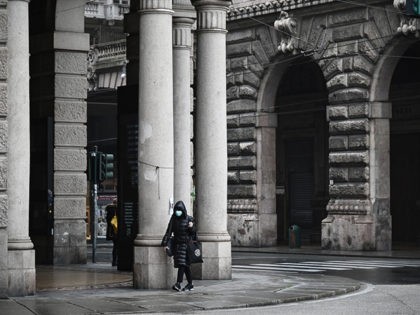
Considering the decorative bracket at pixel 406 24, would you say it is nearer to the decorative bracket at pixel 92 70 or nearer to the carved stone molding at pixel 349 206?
the carved stone molding at pixel 349 206

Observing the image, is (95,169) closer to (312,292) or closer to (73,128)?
(73,128)

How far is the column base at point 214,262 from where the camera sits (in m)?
25.4

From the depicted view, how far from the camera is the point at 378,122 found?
136ft

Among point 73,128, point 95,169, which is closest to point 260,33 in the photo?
point 95,169

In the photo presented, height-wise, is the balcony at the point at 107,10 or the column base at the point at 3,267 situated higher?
the balcony at the point at 107,10

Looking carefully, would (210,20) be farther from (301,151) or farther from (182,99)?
(301,151)

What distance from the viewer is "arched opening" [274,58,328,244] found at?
48.7 meters

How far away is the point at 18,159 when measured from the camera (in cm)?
2147

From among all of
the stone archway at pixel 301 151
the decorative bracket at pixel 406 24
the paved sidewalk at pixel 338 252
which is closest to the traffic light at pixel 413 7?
the paved sidewalk at pixel 338 252

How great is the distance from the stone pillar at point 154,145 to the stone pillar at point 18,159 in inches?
95.4

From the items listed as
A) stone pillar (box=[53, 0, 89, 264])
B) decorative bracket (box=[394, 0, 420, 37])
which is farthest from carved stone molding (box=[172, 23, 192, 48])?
decorative bracket (box=[394, 0, 420, 37])

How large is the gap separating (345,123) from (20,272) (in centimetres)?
2264

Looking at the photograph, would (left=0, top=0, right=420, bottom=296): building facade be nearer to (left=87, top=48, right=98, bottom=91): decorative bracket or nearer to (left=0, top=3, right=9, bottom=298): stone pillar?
(left=0, top=3, right=9, bottom=298): stone pillar

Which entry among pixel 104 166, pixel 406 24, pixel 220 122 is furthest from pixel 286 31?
pixel 220 122
